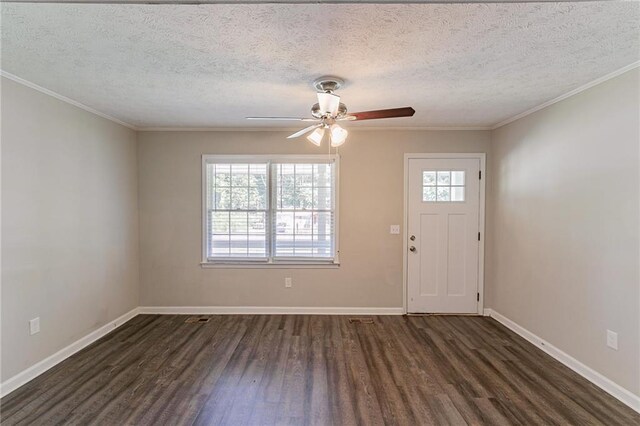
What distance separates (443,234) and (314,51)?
116 inches

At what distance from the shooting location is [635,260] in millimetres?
2143

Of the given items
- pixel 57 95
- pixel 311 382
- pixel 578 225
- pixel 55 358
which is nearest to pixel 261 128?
pixel 57 95

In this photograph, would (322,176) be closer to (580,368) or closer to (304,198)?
(304,198)

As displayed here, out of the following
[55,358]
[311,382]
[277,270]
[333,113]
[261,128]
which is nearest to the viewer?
[333,113]

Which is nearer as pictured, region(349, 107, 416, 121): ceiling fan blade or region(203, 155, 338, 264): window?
region(349, 107, 416, 121): ceiling fan blade

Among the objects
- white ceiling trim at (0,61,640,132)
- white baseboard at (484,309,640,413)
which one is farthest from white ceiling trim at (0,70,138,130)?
white baseboard at (484,309,640,413)

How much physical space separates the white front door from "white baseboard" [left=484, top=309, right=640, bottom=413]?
0.61 metres

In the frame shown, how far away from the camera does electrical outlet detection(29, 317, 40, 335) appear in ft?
8.17

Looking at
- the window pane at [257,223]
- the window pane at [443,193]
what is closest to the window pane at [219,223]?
the window pane at [257,223]

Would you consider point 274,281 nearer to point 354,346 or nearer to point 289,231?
point 289,231

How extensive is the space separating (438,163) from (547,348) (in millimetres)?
2348

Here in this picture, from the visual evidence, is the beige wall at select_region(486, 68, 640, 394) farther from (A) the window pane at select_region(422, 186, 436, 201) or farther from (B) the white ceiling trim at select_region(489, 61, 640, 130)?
(A) the window pane at select_region(422, 186, 436, 201)

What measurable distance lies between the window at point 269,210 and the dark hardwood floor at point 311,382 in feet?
3.20

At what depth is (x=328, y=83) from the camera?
234cm
